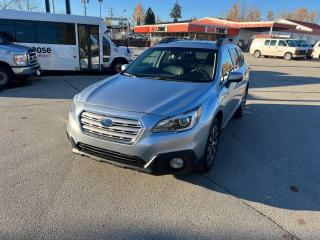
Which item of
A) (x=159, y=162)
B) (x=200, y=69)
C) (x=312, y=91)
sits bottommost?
(x=312, y=91)

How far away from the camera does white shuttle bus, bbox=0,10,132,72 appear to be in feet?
38.8

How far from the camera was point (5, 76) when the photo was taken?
9.35m

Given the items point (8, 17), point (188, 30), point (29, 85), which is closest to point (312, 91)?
point (29, 85)

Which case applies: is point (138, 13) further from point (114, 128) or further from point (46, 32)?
point (114, 128)

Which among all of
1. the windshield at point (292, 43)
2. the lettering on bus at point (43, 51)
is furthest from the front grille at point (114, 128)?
the windshield at point (292, 43)

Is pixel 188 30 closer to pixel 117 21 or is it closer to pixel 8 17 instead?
pixel 117 21

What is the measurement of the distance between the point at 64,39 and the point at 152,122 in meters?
10.6

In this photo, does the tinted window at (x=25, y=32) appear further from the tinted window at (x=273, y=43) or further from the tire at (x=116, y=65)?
the tinted window at (x=273, y=43)

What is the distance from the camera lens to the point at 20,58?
930 centimetres

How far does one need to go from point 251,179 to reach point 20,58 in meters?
8.33

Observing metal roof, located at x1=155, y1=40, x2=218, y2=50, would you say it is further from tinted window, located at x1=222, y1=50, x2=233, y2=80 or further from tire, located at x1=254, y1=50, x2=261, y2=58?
tire, located at x1=254, y1=50, x2=261, y2=58

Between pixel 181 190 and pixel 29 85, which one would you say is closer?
pixel 181 190

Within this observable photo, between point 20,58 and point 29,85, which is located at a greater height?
point 20,58

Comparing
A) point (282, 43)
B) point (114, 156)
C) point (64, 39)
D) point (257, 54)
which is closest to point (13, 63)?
point (64, 39)
